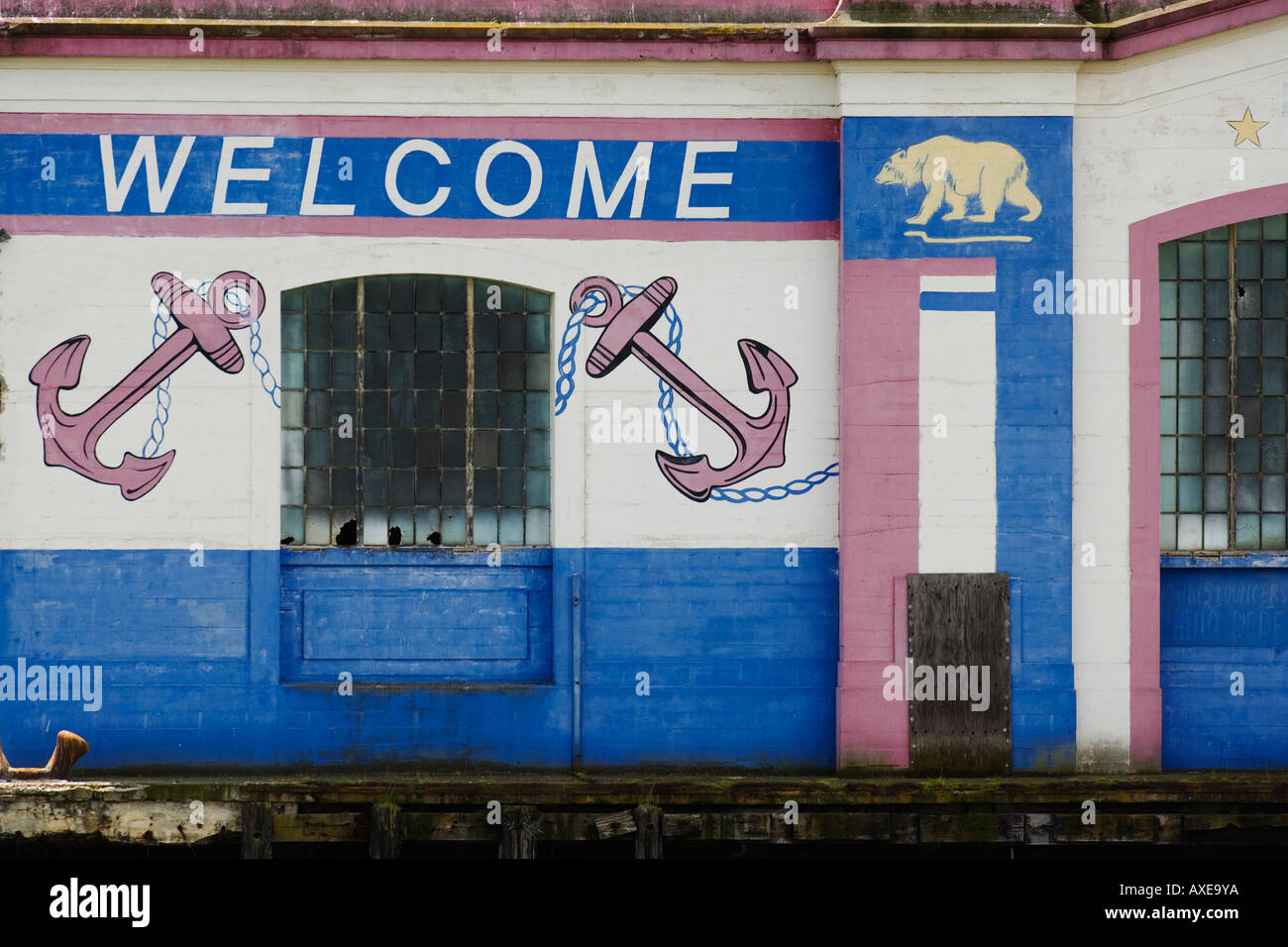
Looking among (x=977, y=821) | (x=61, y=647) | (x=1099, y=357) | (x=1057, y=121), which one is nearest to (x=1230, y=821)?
(x=977, y=821)

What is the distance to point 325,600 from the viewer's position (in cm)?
1090

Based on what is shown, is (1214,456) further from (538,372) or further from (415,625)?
(415,625)

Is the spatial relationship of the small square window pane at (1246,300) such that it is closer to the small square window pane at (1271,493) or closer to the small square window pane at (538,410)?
the small square window pane at (1271,493)

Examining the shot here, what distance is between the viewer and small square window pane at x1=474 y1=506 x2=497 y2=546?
36.1ft

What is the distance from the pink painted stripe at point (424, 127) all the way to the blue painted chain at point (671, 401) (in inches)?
46.9

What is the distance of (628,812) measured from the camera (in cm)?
1013

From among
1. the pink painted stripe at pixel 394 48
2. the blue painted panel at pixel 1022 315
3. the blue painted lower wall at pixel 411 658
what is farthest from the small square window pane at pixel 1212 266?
the blue painted lower wall at pixel 411 658

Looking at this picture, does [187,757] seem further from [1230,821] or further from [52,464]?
[1230,821]

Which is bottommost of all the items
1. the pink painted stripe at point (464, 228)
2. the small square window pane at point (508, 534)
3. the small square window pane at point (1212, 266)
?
the small square window pane at point (508, 534)

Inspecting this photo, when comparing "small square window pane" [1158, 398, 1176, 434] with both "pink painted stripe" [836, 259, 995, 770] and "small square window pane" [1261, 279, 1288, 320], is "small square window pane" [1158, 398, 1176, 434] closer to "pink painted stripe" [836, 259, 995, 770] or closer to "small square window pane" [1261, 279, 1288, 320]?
"small square window pane" [1261, 279, 1288, 320]

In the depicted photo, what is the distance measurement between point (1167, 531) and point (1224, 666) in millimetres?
1061

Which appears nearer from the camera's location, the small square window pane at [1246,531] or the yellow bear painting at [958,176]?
the yellow bear painting at [958,176]

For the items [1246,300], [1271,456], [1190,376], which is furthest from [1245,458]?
[1246,300]

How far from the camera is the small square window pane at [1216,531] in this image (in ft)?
36.1
